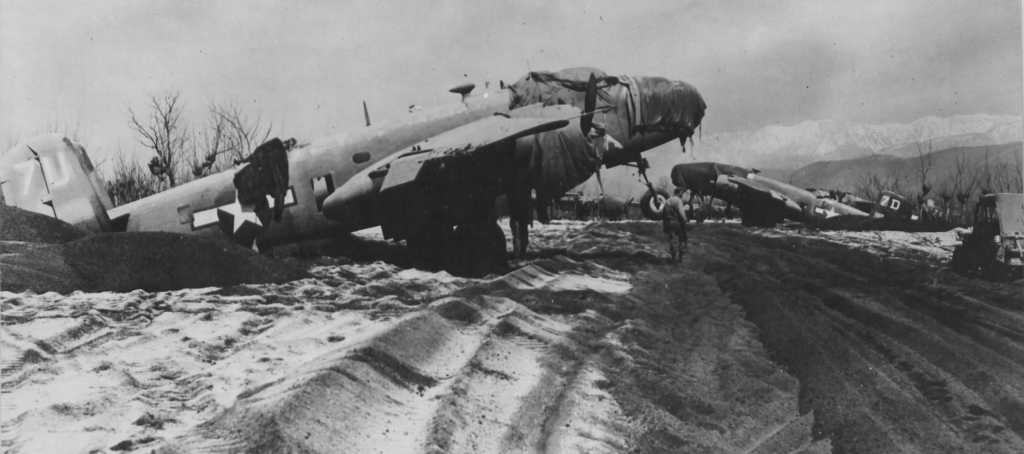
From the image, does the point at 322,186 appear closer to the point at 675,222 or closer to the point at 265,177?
the point at 265,177

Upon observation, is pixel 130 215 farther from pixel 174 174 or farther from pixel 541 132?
pixel 541 132

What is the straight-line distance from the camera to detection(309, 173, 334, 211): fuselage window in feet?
42.7

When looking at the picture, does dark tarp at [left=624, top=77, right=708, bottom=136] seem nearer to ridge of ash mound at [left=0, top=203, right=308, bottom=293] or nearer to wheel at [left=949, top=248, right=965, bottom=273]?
wheel at [left=949, top=248, right=965, bottom=273]

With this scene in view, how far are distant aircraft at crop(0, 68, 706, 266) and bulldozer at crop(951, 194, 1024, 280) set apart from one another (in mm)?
5487

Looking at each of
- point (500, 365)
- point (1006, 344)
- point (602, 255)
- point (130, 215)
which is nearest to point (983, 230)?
point (1006, 344)

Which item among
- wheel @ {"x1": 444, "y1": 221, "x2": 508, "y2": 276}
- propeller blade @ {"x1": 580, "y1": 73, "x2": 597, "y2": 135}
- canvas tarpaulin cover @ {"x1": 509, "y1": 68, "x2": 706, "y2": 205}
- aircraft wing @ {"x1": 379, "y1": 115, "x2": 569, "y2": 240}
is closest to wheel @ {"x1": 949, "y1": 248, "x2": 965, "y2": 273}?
canvas tarpaulin cover @ {"x1": 509, "y1": 68, "x2": 706, "y2": 205}

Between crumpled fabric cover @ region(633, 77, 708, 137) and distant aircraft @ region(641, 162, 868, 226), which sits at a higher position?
crumpled fabric cover @ region(633, 77, 708, 137)

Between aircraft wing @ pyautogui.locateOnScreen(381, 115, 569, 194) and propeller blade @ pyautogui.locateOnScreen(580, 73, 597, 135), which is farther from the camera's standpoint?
propeller blade @ pyautogui.locateOnScreen(580, 73, 597, 135)

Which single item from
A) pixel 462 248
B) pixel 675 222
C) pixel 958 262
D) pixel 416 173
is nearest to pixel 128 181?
pixel 462 248

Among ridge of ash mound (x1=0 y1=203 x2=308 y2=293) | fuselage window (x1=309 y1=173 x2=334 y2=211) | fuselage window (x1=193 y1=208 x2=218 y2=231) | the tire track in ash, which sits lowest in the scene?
the tire track in ash

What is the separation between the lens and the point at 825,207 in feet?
88.1

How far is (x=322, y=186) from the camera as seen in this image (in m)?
13.0

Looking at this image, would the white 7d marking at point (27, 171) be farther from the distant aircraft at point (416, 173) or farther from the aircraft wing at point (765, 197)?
the aircraft wing at point (765, 197)

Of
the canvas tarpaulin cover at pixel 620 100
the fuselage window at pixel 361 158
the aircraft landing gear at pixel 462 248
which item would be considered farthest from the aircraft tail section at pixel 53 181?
the canvas tarpaulin cover at pixel 620 100
